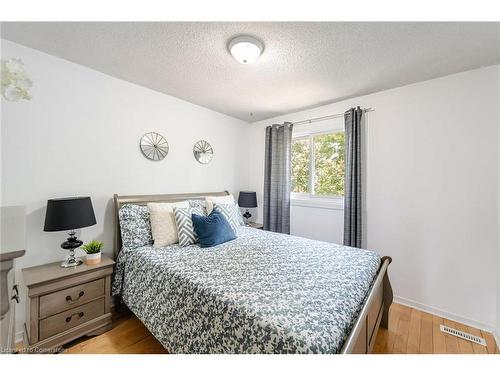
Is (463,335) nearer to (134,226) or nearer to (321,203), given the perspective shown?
(321,203)

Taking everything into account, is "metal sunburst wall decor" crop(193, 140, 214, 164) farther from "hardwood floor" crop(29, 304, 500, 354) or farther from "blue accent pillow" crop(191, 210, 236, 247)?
"hardwood floor" crop(29, 304, 500, 354)

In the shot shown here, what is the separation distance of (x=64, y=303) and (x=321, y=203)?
2.87 metres

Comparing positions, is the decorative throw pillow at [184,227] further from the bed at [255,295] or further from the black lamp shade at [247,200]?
the black lamp shade at [247,200]

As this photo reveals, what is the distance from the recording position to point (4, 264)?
0.56 m

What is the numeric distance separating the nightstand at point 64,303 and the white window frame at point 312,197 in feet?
8.16

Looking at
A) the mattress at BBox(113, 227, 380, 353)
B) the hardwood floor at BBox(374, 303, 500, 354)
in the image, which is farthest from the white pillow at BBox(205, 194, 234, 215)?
the hardwood floor at BBox(374, 303, 500, 354)

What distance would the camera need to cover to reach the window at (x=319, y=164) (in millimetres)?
2889

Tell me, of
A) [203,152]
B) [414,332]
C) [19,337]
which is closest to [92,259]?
[19,337]

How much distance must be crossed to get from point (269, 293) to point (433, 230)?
6.59 feet

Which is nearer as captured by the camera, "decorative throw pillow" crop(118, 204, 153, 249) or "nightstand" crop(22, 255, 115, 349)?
"nightstand" crop(22, 255, 115, 349)

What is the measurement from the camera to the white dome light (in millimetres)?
1495

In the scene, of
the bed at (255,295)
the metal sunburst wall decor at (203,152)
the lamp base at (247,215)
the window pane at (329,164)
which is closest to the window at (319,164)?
the window pane at (329,164)

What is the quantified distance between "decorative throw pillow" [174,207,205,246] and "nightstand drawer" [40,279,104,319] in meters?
0.72
